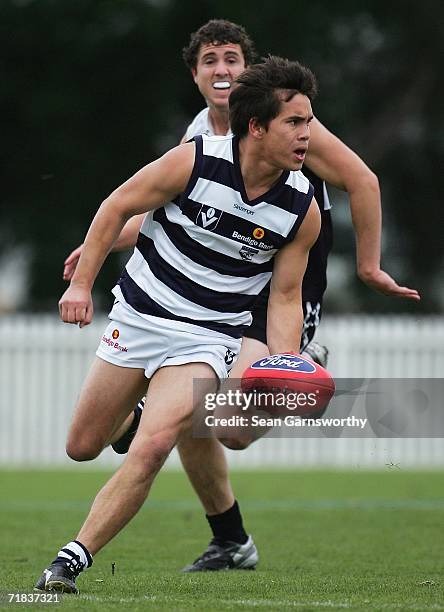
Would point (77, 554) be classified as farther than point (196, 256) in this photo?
No

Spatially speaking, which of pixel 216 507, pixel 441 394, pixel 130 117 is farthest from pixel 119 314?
pixel 130 117

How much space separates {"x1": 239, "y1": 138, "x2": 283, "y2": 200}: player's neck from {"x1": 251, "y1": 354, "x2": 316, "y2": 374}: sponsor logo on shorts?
0.70m

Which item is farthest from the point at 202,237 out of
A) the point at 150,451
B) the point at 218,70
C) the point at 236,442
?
the point at 218,70

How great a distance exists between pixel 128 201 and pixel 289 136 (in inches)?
28.8

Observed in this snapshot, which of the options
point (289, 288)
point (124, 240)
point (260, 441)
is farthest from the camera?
point (260, 441)

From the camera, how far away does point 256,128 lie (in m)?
5.89

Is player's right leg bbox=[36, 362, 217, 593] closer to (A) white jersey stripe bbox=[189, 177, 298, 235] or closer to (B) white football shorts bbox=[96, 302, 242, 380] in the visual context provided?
(B) white football shorts bbox=[96, 302, 242, 380]

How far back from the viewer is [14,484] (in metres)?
12.4

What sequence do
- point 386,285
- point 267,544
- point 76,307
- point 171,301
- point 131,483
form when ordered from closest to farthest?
1. point 131,483
2. point 76,307
3. point 171,301
4. point 386,285
5. point 267,544

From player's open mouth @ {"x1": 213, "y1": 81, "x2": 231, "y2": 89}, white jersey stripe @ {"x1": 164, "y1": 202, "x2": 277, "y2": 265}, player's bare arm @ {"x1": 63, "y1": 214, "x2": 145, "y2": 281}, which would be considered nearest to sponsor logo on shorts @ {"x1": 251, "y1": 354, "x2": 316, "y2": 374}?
white jersey stripe @ {"x1": 164, "y1": 202, "x2": 277, "y2": 265}

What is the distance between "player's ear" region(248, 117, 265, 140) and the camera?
5.87m

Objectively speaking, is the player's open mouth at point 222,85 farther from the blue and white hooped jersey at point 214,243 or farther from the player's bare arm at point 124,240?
the blue and white hooped jersey at point 214,243

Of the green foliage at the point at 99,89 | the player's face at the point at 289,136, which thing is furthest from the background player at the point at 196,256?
the green foliage at the point at 99,89

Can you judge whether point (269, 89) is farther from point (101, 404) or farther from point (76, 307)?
point (101, 404)
